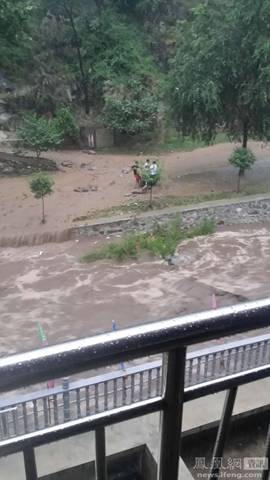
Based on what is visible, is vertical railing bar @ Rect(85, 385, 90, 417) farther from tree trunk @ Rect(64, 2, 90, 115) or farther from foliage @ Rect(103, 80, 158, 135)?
tree trunk @ Rect(64, 2, 90, 115)

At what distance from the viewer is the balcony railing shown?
1.01m

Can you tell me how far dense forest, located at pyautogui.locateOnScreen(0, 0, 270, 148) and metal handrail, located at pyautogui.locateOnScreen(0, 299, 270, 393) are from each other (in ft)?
45.8

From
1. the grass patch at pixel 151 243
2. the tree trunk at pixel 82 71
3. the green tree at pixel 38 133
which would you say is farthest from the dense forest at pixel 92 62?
the grass patch at pixel 151 243

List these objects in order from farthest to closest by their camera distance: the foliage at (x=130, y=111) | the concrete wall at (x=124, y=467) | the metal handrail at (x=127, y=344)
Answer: the foliage at (x=130, y=111) < the concrete wall at (x=124, y=467) < the metal handrail at (x=127, y=344)

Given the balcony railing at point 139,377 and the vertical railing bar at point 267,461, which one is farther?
the vertical railing bar at point 267,461

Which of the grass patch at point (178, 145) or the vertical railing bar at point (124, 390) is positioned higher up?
the vertical railing bar at point (124, 390)

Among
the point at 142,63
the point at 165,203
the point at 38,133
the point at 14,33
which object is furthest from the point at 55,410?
the point at 142,63

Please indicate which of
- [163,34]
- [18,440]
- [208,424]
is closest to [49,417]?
[18,440]

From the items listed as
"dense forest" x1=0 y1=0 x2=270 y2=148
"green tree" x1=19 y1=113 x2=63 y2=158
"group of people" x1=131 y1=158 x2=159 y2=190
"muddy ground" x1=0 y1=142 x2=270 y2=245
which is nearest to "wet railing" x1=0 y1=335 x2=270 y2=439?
"muddy ground" x1=0 y1=142 x2=270 y2=245

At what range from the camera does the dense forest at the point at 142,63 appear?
14.4 m

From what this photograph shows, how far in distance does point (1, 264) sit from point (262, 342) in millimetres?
10700

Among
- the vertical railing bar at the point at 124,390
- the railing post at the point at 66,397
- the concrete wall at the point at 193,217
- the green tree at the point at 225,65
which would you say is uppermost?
the green tree at the point at 225,65

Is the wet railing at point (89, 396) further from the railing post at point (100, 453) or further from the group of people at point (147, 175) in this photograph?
the group of people at point (147, 175)

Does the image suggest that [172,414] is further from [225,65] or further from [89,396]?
[225,65]
